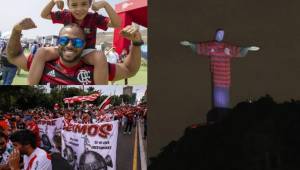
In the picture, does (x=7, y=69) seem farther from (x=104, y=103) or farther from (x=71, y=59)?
(x=104, y=103)

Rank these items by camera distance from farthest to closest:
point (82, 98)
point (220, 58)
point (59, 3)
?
point (220, 58) < point (82, 98) < point (59, 3)

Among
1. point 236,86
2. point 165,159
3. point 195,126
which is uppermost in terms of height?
point 236,86

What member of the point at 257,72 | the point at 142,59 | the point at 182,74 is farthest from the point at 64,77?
the point at 257,72

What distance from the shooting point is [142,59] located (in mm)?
3045

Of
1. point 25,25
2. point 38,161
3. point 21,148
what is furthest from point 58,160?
point 25,25

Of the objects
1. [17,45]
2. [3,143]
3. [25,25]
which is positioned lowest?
[3,143]

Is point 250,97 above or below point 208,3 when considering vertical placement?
below

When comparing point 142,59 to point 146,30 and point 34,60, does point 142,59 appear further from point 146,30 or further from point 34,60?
point 34,60

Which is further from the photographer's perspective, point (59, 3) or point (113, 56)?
point (113, 56)

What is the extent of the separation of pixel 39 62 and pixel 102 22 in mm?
442

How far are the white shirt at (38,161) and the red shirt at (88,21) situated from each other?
687 millimetres

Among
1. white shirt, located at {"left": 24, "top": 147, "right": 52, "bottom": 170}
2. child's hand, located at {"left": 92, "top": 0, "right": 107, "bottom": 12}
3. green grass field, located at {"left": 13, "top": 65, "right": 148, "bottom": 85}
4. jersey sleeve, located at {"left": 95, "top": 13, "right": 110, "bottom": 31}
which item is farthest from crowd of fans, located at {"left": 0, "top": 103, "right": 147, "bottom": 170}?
child's hand, located at {"left": 92, "top": 0, "right": 107, "bottom": 12}

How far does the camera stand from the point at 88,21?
2969mm

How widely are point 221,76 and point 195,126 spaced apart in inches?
13.7
